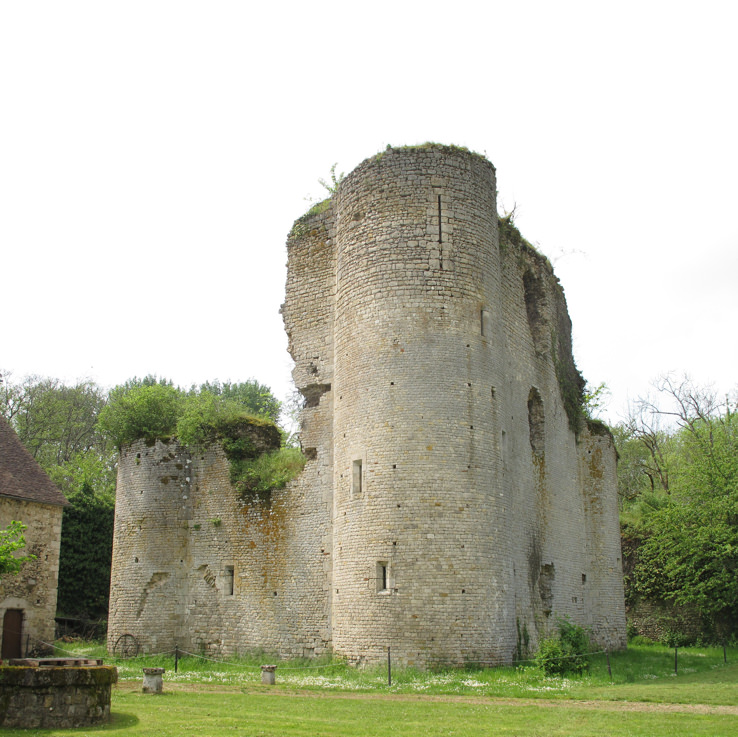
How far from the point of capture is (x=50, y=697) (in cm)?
1081

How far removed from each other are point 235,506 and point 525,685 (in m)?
9.48

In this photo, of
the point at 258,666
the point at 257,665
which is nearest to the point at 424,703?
the point at 258,666

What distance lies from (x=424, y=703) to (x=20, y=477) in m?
14.9

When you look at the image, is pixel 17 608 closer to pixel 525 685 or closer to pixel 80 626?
pixel 80 626

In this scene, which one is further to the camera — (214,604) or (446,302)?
(214,604)

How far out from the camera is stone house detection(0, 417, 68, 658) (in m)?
21.6

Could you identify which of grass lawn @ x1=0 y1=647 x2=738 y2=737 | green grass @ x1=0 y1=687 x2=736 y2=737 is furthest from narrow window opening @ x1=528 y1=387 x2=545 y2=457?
green grass @ x1=0 y1=687 x2=736 y2=737

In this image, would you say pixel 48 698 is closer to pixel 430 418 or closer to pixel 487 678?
pixel 487 678

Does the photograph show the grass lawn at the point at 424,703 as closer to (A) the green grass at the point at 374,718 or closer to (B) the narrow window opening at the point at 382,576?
(A) the green grass at the point at 374,718

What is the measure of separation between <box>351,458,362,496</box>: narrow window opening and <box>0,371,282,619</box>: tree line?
6.05 m

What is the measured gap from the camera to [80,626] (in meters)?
28.7

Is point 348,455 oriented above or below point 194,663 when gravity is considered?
above

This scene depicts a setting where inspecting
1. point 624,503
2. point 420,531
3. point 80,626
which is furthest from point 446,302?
point 624,503

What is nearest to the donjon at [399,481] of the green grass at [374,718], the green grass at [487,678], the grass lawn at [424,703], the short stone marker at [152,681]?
the green grass at [487,678]
